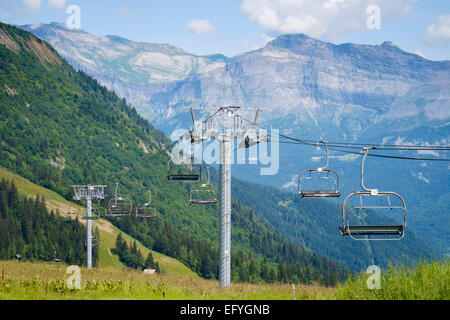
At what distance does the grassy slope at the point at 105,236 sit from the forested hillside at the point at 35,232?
7393 millimetres

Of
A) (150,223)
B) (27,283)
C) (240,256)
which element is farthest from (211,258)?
(27,283)

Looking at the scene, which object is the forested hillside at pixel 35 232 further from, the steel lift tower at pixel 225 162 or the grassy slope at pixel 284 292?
the grassy slope at pixel 284 292

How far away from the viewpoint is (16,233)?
147 metres

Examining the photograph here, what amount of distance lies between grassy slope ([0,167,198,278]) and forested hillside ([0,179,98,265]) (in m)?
7.39

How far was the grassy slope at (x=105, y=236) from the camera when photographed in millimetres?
151250

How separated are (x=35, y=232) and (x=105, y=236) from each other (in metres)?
20.8

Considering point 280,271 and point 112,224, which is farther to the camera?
point 112,224

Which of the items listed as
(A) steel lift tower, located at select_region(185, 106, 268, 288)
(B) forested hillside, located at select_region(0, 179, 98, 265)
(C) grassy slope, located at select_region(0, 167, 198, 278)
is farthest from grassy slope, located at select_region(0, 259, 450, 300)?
(C) grassy slope, located at select_region(0, 167, 198, 278)

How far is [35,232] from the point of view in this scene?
15138 cm
